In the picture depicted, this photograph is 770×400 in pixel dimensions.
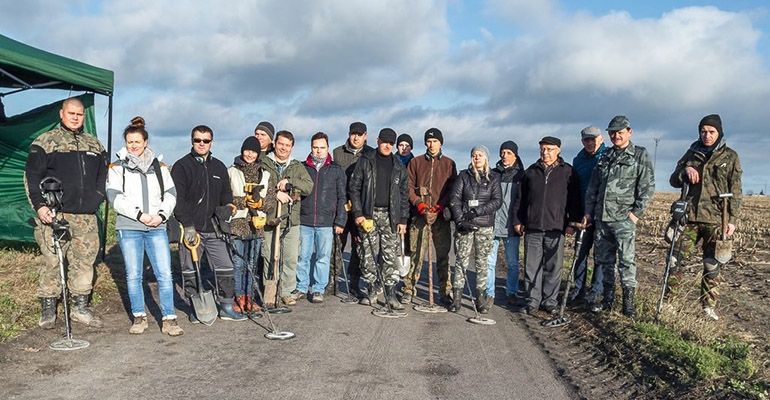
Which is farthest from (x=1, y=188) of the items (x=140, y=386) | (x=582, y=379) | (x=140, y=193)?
(x=582, y=379)

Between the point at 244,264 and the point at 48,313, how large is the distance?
2197 millimetres

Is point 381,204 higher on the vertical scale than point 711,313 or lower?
higher

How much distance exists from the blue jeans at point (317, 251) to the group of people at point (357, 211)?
0.02 meters

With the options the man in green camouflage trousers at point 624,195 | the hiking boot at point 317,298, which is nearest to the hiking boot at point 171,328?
the hiking boot at point 317,298

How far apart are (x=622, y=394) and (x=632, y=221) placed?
2.94 metres

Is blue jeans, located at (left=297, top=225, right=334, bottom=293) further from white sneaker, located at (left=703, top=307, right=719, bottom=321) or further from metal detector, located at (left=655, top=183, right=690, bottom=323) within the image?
white sneaker, located at (left=703, top=307, right=719, bottom=321)

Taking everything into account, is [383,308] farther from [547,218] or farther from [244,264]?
[547,218]

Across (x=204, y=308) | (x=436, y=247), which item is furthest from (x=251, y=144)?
(x=436, y=247)

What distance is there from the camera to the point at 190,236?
672 cm

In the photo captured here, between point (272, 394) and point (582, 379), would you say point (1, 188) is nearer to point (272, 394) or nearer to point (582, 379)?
point (272, 394)

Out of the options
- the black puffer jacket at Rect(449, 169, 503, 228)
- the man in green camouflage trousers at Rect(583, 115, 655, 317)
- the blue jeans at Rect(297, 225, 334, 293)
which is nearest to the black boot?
the man in green camouflage trousers at Rect(583, 115, 655, 317)

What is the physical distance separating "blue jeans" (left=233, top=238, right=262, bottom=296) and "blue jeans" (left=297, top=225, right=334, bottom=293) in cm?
87

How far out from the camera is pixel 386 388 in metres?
4.98

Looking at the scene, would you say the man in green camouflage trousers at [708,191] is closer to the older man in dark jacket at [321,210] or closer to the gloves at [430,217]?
the gloves at [430,217]
